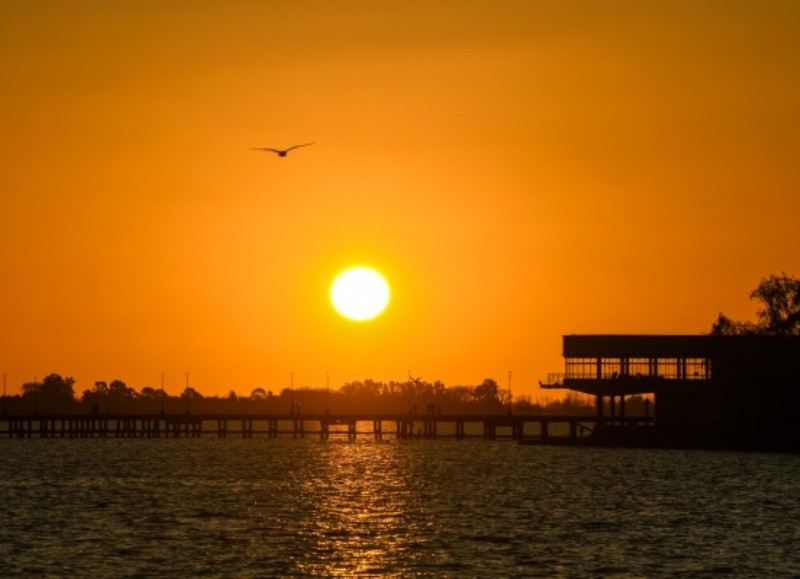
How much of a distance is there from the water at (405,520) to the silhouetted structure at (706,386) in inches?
398

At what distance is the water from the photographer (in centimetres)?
7356

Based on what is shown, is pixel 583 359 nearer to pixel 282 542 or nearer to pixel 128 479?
pixel 128 479

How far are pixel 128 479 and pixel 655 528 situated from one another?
62.2m

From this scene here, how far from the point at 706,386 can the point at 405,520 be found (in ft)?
303

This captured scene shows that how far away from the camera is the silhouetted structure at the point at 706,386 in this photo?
556 ft

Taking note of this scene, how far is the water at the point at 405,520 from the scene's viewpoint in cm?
7356

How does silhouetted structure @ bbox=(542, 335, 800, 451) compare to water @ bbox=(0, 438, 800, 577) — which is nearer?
water @ bbox=(0, 438, 800, 577)

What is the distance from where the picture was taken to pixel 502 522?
94875mm

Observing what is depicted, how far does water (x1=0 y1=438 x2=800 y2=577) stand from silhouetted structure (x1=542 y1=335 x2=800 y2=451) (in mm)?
10102

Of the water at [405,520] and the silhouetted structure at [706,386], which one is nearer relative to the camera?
the water at [405,520]

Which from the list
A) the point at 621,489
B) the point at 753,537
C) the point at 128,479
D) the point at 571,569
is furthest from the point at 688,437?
the point at 571,569

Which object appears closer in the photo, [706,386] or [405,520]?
[405,520]

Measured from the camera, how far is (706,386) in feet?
597

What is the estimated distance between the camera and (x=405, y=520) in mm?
96312
